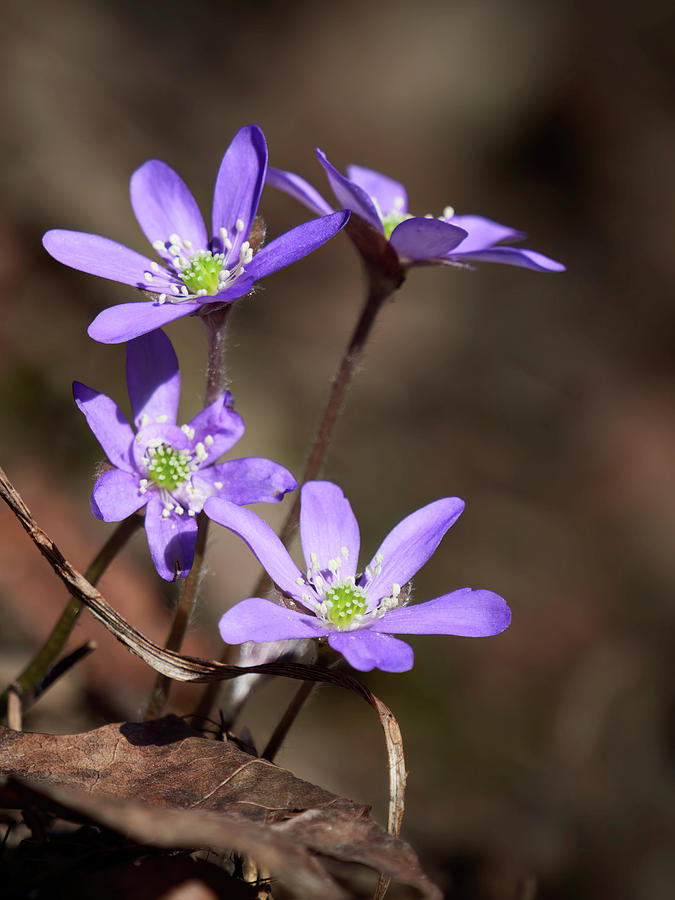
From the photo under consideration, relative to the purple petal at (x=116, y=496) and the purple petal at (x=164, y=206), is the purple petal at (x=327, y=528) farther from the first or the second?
the purple petal at (x=164, y=206)

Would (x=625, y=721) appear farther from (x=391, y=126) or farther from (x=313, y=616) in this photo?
(x=391, y=126)

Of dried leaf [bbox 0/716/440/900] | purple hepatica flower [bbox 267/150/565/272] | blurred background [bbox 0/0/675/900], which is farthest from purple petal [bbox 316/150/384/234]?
dried leaf [bbox 0/716/440/900]

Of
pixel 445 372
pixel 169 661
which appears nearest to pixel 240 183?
pixel 169 661

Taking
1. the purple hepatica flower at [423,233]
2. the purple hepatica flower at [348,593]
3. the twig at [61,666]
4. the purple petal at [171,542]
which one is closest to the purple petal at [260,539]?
the purple hepatica flower at [348,593]

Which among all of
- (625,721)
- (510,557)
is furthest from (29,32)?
(625,721)

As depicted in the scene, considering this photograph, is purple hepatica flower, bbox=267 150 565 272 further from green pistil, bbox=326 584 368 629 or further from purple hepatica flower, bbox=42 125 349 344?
green pistil, bbox=326 584 368 629
